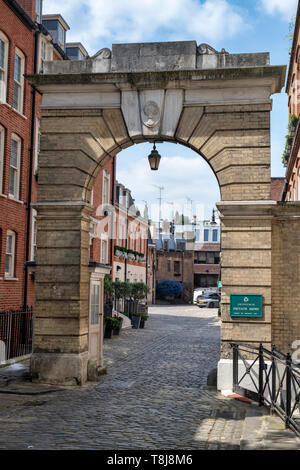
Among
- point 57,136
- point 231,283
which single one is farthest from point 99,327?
point 57,136

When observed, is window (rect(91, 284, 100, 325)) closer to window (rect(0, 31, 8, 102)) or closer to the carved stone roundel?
the carved stone roundel

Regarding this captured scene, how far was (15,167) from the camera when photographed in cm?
1892

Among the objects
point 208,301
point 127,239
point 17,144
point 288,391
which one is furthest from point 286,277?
point 208,301

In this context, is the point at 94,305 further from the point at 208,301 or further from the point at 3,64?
the point at 208,301

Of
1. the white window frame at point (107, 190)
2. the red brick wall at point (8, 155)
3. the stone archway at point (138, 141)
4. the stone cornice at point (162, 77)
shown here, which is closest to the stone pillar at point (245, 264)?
the stone archway at point (138, 141)

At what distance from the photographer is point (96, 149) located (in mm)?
12766

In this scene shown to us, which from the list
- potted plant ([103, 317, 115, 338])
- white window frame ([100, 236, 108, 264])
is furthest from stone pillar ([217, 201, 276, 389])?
white window frame ([100, 236, 108, 264])

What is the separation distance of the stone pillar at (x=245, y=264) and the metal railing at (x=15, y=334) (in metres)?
6.50

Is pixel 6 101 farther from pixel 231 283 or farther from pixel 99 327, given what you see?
pixel 231 283

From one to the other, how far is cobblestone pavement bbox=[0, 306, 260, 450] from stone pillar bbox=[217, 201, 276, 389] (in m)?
1.43

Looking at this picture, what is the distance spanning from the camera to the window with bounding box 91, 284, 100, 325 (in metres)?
13.4

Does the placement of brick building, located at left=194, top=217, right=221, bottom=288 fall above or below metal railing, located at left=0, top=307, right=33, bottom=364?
above

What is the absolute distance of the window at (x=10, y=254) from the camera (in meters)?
18.5

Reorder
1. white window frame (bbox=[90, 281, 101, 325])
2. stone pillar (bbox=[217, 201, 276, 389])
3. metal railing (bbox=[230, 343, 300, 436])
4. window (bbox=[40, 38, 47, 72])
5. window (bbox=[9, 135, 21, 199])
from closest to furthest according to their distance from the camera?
metal railing (bbox=[230, 343, 300, 436]) < stone pillar (bbox=[217, 201, 276, 389]) < white window frame (bbox=[90, 281, 101, 325]) < window (bbox=[9, 135, 21, 199]) < window (bbox=[40, 38, 47, 72])
